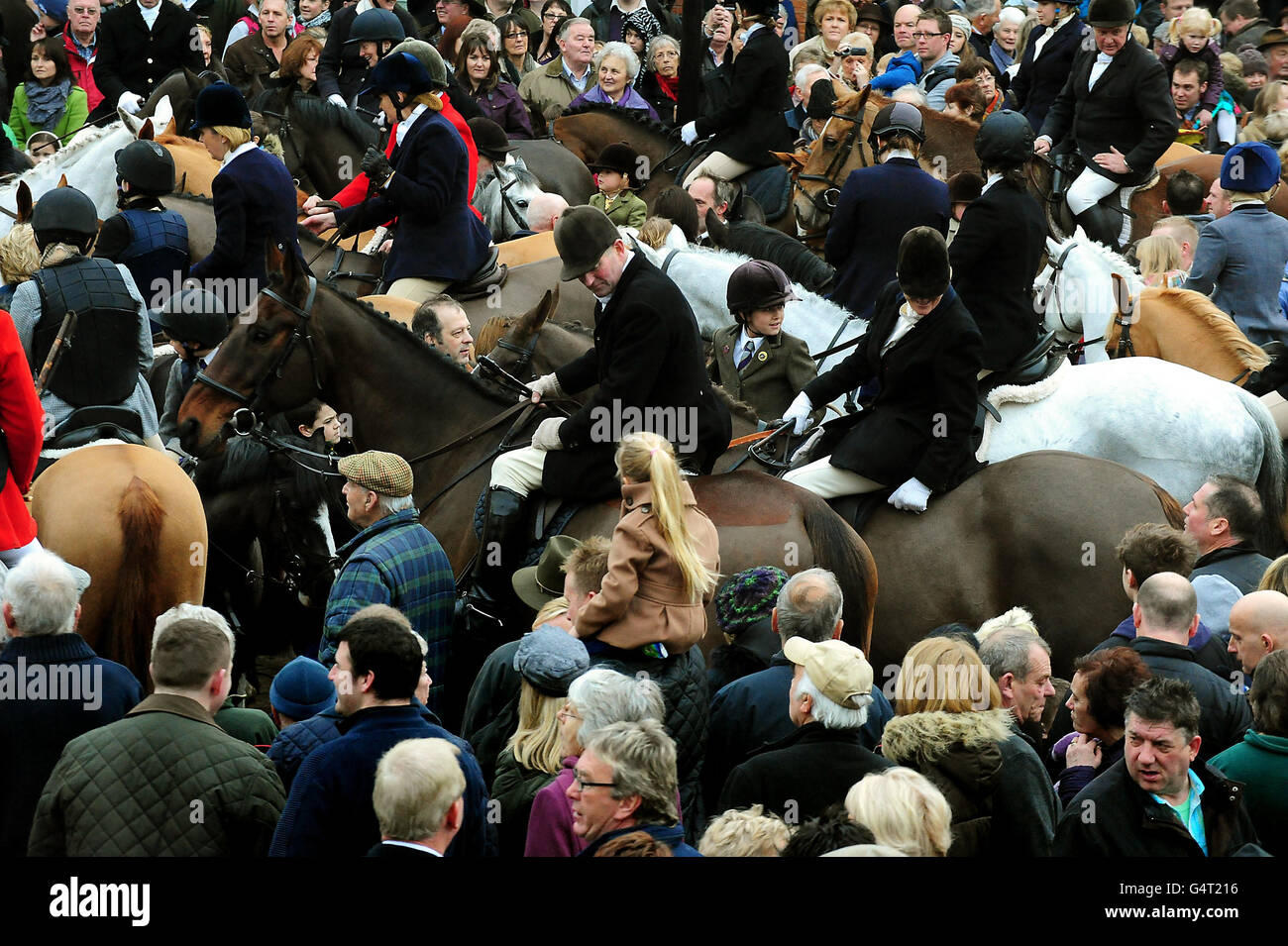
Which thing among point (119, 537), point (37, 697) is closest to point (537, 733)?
point (37, 697)

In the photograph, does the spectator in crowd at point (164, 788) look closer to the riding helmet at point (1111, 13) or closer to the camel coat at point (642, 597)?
the camel coat at point (642, 597)

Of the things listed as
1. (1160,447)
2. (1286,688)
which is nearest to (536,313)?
(1160,447)

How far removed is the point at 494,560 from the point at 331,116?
24.3ft

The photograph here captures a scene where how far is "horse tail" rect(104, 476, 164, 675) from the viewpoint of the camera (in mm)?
7172

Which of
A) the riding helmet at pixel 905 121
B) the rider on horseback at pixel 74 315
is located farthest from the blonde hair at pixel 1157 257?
the rider on horseback at pixel 74 315

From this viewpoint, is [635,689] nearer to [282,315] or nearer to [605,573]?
[605,573]

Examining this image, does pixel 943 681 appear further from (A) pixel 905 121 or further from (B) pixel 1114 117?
(B) pixel 1114 117

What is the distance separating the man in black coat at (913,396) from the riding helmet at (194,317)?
334cm

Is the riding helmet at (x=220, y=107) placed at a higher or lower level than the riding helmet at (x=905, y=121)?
higher

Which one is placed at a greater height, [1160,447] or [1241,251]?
[1241,251]

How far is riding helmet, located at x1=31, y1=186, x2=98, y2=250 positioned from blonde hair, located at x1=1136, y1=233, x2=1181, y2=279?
22.4 ft

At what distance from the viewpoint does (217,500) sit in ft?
28.3

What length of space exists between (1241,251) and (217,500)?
21.8 feet

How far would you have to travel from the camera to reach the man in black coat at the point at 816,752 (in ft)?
16.2
